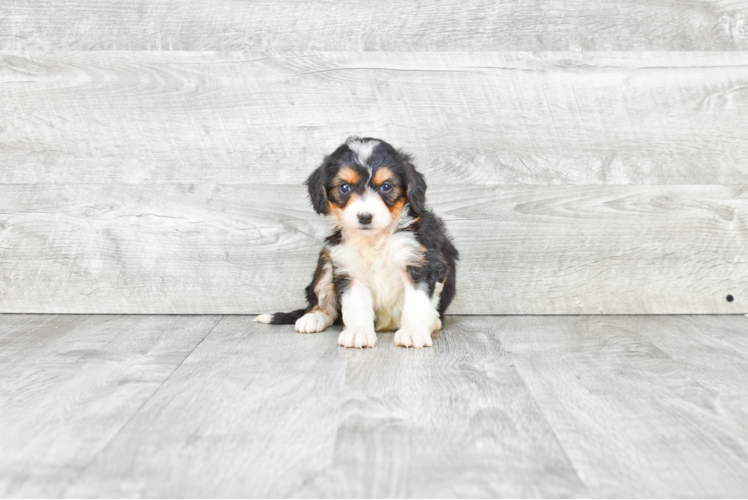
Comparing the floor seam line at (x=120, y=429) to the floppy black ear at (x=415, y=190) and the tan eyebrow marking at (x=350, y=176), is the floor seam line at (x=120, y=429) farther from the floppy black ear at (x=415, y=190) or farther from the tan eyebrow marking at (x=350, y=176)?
the floppy black ear at (x=415, y=190)

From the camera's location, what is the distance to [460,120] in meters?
3.39

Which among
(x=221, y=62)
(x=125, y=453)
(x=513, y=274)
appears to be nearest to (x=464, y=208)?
(x=513, y=274)

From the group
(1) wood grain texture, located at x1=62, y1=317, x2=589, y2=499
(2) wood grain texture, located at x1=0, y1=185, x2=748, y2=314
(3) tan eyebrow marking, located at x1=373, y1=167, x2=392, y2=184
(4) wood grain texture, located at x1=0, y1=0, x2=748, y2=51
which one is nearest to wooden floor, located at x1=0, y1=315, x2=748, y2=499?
(1) wood grain texture, located at x1=62, y1=317, x2=589, y2=499

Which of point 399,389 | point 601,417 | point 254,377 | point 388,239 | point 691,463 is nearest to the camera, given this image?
point 691,463

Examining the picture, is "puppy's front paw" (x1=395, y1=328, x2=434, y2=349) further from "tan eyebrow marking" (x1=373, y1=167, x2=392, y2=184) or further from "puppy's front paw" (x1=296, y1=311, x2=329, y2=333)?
"tan eyebrow marking" (x1=373, y1=167, x2=392, y2=184)

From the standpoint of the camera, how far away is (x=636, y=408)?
2.00 metres

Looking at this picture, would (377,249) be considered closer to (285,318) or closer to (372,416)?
(285,318)

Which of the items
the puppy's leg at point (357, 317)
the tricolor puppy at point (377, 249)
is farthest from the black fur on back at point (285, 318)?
the puppy's leg at point (357, 317)

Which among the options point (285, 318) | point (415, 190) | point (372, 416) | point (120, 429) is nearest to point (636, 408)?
point (372, 416)

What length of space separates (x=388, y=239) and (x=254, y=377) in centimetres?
92

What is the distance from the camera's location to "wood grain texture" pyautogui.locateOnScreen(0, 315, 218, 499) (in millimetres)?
1623

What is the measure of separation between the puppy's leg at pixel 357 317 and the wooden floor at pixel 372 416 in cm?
7

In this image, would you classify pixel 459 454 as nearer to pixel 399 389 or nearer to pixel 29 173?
pixel 399 389

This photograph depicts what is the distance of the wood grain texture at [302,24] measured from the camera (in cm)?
336
